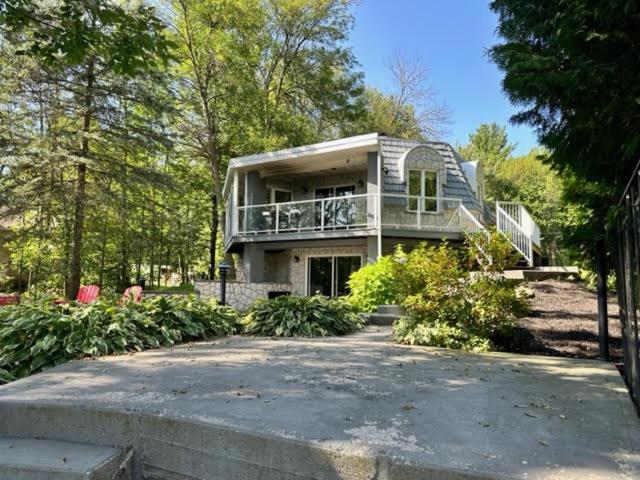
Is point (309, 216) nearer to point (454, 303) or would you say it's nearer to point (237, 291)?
point (237, 291)

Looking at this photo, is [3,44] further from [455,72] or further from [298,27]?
[455,72]

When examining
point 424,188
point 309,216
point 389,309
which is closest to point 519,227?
point 424,188

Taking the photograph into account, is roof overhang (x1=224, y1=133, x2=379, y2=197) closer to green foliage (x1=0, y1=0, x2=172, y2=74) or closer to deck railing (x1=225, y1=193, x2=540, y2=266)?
deck railing (x1=225, y1=193, x2=540, y2=266)

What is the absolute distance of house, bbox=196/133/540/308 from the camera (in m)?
13.4

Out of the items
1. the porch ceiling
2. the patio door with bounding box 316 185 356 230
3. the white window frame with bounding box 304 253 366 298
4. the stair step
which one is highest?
the porch ceiling

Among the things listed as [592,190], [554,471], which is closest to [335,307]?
[592,190]

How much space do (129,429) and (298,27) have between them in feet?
78.3

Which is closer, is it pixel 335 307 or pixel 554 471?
pixel 554 471

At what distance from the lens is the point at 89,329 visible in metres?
5.52

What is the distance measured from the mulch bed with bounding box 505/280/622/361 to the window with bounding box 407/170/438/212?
17.7 ft

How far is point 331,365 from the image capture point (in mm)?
4711

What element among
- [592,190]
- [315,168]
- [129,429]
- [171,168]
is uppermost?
[171,168]

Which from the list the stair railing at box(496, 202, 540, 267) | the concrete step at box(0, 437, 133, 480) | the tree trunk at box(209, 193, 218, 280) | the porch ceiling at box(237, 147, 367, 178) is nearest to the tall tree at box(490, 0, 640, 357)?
the concrete step at box(0, 437, 133, 480)

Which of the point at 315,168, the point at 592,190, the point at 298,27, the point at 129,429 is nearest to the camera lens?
the point at 129,429
